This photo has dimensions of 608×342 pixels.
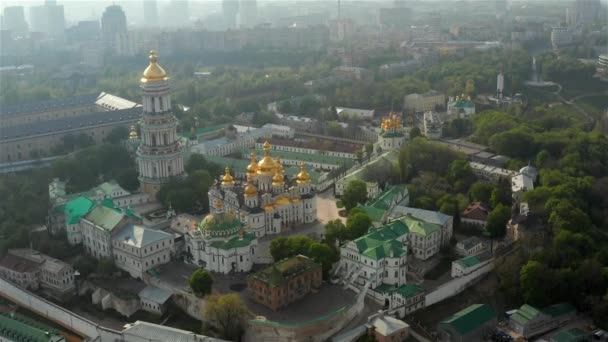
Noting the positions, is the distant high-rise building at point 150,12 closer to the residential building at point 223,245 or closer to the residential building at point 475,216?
the residential building at point 475,216

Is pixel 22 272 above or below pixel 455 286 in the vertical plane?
above

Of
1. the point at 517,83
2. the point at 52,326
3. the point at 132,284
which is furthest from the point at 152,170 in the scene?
the point at 517,83

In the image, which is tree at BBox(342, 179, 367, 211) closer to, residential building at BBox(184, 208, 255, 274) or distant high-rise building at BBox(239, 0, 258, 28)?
residential building at BBox(184, 208, 255, 274)

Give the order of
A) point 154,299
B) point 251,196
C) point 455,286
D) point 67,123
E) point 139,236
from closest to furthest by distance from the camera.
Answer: point 154,299 → point 455,286 → point 139,236 → point 251,196 → point 67,123

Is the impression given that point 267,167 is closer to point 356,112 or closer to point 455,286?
point 455,286

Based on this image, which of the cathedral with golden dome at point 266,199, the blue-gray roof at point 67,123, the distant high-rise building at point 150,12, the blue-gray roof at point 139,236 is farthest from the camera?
the distant high-rise building at point 150,12

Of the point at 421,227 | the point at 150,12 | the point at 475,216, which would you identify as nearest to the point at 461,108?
the point at 475,216

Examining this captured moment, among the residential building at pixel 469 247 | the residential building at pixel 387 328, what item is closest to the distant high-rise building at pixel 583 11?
the residential building at pixel 469 247
